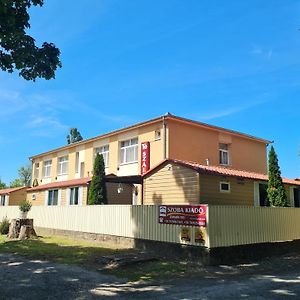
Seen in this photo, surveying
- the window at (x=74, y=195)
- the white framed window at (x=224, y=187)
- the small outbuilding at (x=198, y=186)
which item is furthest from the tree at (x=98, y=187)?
the white framed window at (x=224, y=187)

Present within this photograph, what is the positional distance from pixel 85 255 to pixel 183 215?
404cm

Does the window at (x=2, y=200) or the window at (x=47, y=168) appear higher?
the window at (x=47, y=168)

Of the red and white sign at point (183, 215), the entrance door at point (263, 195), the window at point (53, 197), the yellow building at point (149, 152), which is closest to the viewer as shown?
the red and white sign at point (183, 215)

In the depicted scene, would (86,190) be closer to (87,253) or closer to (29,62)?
(87,253)

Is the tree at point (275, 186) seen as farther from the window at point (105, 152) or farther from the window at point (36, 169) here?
the window at point (36, 169)

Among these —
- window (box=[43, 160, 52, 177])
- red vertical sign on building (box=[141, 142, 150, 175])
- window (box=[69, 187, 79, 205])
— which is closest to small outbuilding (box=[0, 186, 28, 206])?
window (box=[43, 160, 52, 177])

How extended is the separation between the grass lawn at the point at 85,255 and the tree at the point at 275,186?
26.9 ft

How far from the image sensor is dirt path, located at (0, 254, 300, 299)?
Result: 893 centimetres

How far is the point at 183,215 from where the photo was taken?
14.2 metres

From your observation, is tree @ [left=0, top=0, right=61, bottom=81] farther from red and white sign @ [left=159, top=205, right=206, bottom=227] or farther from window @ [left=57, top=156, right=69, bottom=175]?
window @ [left=57, top=156, right=69, bottom=175]

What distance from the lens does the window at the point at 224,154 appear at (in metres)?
28.4

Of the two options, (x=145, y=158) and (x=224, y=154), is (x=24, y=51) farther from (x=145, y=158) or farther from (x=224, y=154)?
(x=224, y=154)

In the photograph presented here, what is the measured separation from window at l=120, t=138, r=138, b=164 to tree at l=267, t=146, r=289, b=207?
10774 mm

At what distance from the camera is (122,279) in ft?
35.8
